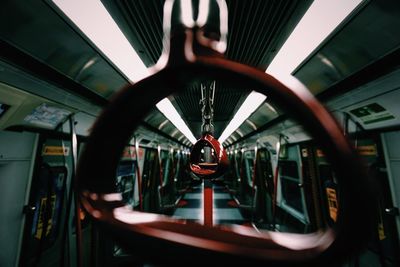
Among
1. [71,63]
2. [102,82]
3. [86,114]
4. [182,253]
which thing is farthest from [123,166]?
[182,253]

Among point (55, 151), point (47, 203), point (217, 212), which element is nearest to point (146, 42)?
point (55, 151)

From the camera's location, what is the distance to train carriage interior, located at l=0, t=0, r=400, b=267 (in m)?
0.25

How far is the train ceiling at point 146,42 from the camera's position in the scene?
1067 mm

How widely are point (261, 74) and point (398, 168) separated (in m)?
2.52

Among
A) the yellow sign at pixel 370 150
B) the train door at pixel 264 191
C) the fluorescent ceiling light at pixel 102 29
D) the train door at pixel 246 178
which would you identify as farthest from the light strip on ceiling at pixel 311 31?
the train door at pixel 246 178

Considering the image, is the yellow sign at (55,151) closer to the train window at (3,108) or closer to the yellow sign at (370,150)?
the train window at (3,108)

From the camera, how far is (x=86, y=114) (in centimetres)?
234

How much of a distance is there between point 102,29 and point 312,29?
4.83 ft

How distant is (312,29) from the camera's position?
1209mm

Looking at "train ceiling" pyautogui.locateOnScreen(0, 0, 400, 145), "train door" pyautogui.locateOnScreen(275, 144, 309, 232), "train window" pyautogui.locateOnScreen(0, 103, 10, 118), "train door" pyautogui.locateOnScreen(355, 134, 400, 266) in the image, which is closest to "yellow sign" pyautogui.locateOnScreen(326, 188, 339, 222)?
"train door" pyautogui.locateOnScreen(275, 144, 309, 232)

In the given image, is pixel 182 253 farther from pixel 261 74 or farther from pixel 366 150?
pixel 366 150

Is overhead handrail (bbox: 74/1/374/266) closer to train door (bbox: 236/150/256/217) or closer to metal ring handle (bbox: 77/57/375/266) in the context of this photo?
metal ring handle (bbox: 77/57/375/266)

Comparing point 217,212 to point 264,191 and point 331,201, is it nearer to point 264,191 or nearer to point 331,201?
point 264,191

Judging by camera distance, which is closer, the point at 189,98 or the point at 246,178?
the point at 189,98
